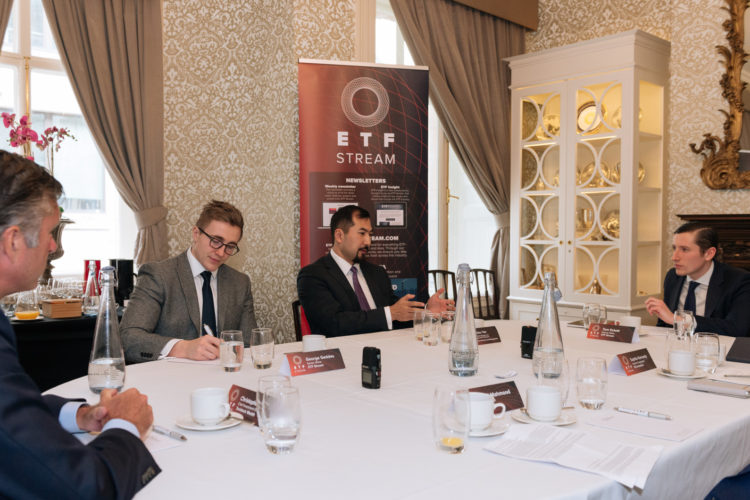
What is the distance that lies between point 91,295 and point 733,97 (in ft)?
14.6

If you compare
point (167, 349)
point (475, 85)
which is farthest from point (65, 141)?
point (475, 85)

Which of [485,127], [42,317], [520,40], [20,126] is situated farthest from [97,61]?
[520,40]

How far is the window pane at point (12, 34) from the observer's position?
4188 mm

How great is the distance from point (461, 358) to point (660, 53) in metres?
4.13

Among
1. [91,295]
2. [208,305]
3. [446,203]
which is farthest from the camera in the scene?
[446,203]

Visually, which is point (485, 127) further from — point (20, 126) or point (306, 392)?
point (306, 392)

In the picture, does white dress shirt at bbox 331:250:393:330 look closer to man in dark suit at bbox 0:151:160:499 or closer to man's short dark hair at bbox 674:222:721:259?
man's short dark hair at bbox 674:222:721:259

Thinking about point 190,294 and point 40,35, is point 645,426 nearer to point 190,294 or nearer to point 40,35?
point 190,294

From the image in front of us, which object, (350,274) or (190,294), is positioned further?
(350,274)

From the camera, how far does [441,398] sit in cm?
128

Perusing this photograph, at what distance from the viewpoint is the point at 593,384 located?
1.63 metres

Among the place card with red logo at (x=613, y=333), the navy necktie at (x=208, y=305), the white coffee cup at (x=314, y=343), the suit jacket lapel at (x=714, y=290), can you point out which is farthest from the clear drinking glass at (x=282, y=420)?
the suit jacket lapel at (x=714, y=290)

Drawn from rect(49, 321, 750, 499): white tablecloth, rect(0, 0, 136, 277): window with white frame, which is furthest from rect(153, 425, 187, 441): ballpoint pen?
rect(0, 0, 136, 277): window with white frame

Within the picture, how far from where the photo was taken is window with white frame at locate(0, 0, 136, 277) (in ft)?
13.9
